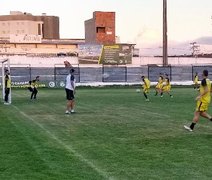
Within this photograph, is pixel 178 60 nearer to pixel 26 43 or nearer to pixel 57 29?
pixel 26 43

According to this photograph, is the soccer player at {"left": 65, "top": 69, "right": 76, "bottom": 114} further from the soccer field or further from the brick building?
the brick building

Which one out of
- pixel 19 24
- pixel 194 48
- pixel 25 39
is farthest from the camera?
pixel 19 24

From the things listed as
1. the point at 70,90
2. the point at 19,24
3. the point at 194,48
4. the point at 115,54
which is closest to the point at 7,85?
the point at 70,90

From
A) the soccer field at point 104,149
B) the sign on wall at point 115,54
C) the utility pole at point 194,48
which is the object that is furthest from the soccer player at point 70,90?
the utility pole at point 194,48

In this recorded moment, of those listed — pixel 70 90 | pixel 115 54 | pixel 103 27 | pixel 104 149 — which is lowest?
pixel 104 149

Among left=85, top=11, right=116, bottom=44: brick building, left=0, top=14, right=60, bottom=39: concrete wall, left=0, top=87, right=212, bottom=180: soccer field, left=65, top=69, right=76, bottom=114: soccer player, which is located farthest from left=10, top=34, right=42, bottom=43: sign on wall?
left=0, top=87, right=212, bottom=180: soccer field

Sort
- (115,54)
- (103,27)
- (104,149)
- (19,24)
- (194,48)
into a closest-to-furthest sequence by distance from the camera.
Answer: (104,149), (115,54), (103,27), (194,48), (19,24)

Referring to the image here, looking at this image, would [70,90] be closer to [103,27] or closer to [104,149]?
[104,149]

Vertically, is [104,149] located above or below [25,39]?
below

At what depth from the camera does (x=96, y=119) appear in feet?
64.3

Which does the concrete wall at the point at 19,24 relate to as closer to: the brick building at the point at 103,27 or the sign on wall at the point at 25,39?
the sign on wall at the point at 25,39

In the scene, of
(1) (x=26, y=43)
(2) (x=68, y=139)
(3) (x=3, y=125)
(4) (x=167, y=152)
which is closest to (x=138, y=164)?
(4) (x=167, y=152)

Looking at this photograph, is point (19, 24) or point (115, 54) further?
point (19, 24)

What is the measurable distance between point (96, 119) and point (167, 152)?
27.2ft
